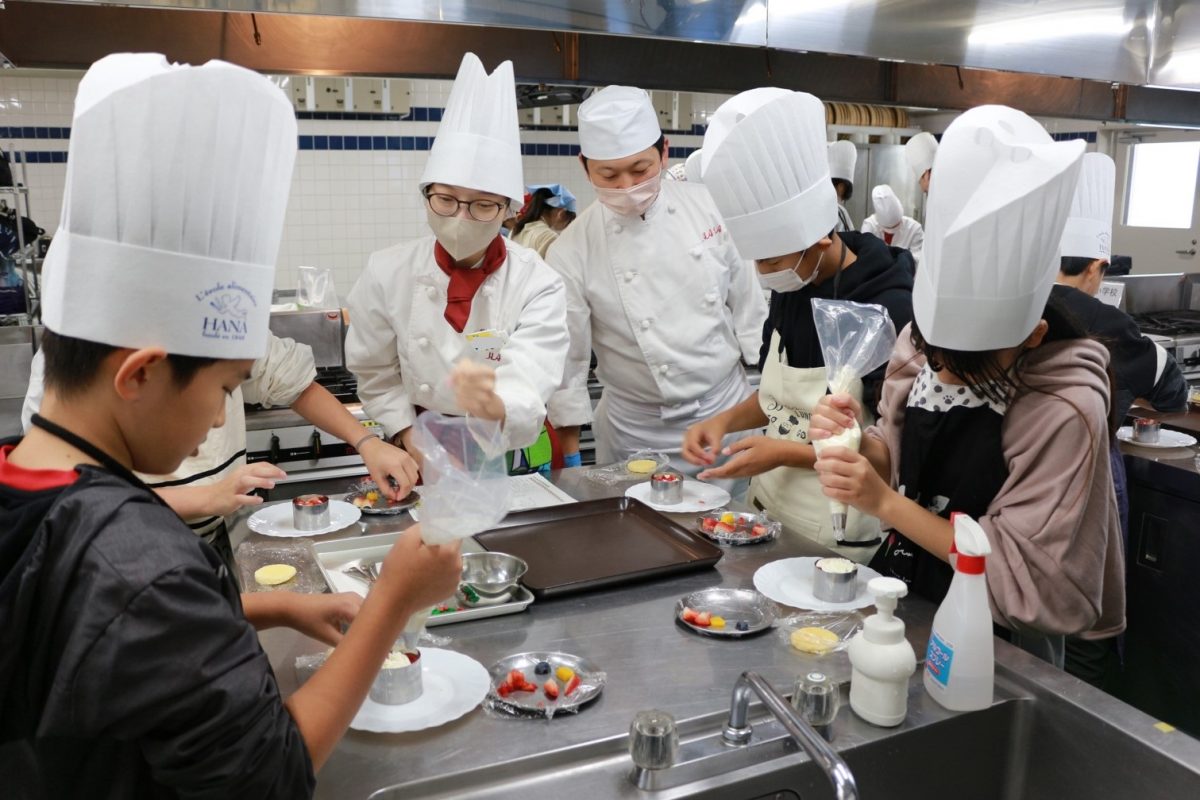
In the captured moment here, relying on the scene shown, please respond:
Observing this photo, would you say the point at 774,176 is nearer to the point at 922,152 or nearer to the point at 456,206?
the point at 456,206

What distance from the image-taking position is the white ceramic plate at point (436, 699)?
4.03ft

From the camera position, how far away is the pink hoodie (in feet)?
4.75

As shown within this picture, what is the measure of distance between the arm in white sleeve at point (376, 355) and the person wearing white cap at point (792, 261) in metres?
0.78

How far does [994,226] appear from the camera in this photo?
1.37 meters

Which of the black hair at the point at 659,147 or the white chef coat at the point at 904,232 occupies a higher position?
the black hair at the point at 659,147

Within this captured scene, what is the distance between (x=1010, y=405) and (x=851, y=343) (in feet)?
1.05

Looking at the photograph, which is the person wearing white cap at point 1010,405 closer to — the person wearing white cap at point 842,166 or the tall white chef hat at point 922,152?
the tall white chef hat at point 922,152

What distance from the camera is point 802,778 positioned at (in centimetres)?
122

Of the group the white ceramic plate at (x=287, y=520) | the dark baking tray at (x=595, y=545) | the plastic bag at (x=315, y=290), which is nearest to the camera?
the dark baking tray at (x=595, y=545)

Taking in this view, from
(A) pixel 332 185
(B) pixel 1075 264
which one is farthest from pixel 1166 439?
(A) pixel 332 185

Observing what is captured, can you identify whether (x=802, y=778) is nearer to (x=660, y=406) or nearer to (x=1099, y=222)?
(x=660, y=406)

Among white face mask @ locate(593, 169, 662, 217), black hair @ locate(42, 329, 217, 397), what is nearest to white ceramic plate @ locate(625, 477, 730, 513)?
white face mask @ locate(593, 169, 662, 217)

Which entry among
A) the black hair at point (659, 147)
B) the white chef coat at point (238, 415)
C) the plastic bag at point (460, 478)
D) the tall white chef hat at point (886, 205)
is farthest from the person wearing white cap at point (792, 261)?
the tall white chef hat at point (886, 205)

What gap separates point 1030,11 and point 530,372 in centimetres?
213
